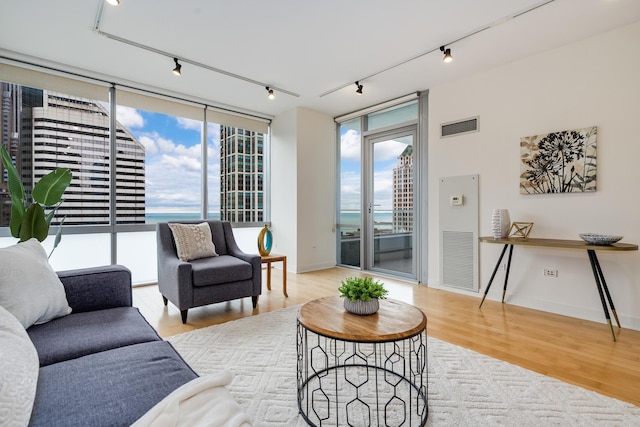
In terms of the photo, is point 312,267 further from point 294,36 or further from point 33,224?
point 33,224

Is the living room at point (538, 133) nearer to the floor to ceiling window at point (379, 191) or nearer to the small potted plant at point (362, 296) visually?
the floor to ceiling window at point (379, 191)

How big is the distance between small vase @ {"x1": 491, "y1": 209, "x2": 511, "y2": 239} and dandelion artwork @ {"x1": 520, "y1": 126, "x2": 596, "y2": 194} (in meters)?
0.35

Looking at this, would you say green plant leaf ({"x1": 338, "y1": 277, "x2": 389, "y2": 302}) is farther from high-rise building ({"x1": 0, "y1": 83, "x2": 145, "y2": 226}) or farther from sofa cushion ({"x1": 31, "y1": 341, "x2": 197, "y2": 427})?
high-rise building ({"x1": 0, "y1": 83, "x2": 145, "y2": 226})

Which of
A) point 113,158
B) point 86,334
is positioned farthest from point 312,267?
point 86,334

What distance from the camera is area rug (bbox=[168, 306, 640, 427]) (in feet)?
5.16

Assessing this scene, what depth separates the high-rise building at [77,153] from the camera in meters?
3.60

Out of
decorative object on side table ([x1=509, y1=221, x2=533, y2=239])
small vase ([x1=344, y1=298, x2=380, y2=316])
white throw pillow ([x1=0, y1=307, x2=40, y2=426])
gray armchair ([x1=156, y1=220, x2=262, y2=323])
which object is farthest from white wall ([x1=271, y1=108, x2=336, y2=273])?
white throw pillow ([x1=0, y1=307, x2=40, y2=426])

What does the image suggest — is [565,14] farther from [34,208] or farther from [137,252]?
[137,252]

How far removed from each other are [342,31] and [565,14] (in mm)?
1866

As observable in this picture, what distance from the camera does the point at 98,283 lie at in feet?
6.22

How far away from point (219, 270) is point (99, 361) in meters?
1.76

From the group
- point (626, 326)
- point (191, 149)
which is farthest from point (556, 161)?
point (191, 149)

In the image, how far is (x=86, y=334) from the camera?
1.48 meters

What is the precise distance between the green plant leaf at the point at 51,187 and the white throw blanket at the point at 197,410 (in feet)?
8.83
